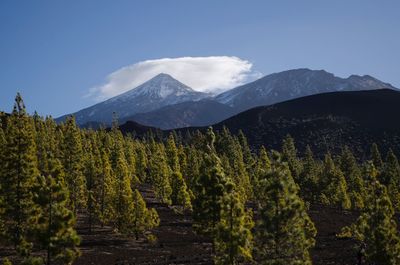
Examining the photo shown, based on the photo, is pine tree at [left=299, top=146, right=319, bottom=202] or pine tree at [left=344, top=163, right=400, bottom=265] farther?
pine tree at [left=299, top=146, right=319, bottom=202]

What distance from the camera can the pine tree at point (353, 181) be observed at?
97100 millimetres

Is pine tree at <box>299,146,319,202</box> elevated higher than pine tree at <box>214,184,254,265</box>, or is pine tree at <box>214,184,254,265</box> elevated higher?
pine tree at <box>299,146,319,202</box>

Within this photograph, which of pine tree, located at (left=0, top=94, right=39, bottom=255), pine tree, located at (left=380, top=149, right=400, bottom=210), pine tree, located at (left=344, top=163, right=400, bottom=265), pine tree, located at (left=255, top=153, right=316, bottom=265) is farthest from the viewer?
pine tree, located at (left=380, top=149, right=400, bottom=210)

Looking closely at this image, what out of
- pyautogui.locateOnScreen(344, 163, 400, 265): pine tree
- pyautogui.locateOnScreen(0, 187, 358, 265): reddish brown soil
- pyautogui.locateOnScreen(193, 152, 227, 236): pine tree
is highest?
pyautogui.locateOnScreen(193, 152, 227, 236): pine tree

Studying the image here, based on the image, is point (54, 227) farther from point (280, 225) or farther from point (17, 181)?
point (17, 181)

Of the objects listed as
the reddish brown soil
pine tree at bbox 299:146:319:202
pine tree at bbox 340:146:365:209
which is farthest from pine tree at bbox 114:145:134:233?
pine tree at bbox 299:146:319:202

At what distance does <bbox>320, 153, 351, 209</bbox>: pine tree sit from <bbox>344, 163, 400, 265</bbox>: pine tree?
218ft

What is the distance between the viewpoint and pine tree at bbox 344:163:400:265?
34.1 m

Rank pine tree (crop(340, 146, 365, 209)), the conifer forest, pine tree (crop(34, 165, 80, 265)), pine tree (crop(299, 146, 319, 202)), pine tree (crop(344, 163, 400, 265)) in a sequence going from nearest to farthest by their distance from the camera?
the conifer forest, pine tree (crop(34, 165, 80, 265)), pine tree (crop(344, 163, 400, 265)), pine tree (crop(340, 146, 365, 209)), pine tree (crop(299, 146, 319, 202))

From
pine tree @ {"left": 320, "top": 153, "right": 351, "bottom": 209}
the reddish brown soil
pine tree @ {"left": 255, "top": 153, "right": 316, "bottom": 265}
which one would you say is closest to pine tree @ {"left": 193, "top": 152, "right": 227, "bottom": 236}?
the reddish brown soil

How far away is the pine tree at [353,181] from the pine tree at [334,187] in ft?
8.02

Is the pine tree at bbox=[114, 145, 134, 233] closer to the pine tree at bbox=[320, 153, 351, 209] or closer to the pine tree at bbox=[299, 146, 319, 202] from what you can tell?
the pine tree at bbox=[320, 153, 351, 209]

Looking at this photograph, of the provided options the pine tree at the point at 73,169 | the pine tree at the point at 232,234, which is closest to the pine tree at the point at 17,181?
the pine tree at the point at 73,169

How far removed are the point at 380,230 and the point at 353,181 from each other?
76875 mm
